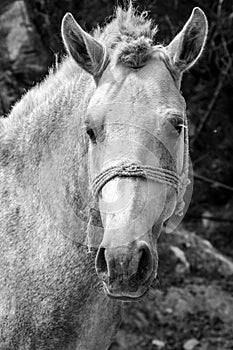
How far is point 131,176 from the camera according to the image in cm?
328

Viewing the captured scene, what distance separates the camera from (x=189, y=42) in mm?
3738

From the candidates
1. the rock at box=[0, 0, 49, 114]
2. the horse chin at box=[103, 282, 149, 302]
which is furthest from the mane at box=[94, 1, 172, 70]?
the rock at box=[0, 0, 49, 114]

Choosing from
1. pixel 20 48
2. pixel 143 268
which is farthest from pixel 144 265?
pixel 20 48

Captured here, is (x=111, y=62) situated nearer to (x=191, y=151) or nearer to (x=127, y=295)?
(x=127, y=295)

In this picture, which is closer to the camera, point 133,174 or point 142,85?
point 133,174

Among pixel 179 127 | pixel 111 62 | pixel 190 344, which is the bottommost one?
pixel 190 344

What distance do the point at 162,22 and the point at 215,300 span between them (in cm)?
332

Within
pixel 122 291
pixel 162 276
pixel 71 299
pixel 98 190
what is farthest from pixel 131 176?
pixel 162 276

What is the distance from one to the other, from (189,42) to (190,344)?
432 cm

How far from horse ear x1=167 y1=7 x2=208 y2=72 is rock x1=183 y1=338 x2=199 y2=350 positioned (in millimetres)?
4209

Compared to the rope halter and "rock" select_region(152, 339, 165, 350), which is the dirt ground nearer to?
"rock" select_region(152, 339, 165, 350)

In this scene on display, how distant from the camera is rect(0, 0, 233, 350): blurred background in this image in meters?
7.32

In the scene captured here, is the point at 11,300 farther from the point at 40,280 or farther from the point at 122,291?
the point at 122,291

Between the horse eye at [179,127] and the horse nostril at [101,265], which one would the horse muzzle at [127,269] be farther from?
the horse eye at [179,127]
